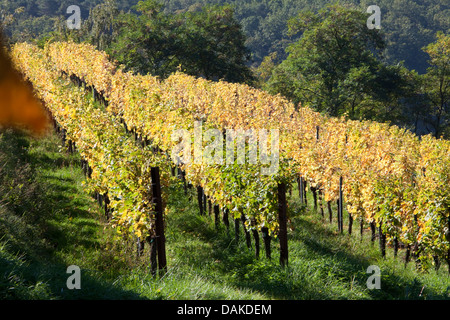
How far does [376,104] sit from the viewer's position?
124ft

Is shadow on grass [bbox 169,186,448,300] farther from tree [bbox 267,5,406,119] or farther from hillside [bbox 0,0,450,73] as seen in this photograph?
hillside [bbox 0,0,450,73]

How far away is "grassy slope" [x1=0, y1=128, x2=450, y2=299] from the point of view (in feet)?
18.2

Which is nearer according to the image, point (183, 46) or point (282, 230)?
point (282, 230)

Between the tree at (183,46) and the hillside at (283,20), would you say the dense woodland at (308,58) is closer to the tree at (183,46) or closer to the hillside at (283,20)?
the tree at (183,46)

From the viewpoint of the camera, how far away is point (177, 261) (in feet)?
26.3

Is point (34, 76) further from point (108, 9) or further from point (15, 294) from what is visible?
point (108, 9)
